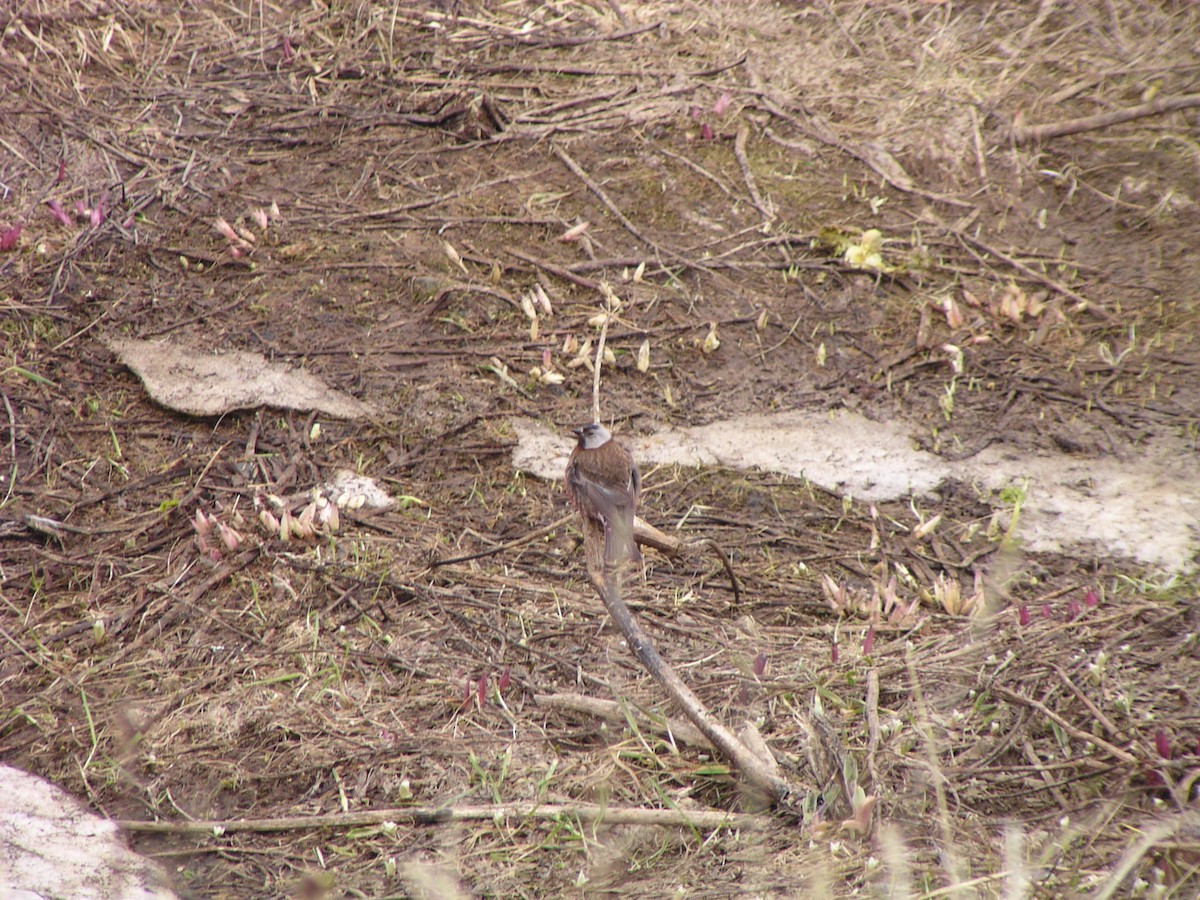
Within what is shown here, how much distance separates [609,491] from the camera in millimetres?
3447

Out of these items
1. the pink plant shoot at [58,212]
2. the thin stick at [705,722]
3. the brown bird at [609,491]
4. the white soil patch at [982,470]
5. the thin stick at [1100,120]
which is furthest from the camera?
the thin stick at [1100,120]

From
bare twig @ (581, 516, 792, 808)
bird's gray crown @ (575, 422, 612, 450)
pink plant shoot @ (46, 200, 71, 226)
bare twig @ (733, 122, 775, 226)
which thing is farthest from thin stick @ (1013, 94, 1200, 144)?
pink plant shoot @ (46, 200, 71, 226)

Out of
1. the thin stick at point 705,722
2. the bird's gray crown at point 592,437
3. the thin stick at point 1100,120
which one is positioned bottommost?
the thin stick at point 705,722

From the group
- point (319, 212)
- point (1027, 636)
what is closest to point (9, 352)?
point (319, 212)

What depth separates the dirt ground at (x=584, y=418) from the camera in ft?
9.67

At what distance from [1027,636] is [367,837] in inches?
83.6

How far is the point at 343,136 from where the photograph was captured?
6.33 metres

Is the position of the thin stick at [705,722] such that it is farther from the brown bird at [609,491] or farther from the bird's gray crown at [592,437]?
the bird's gray crown at [592,437]

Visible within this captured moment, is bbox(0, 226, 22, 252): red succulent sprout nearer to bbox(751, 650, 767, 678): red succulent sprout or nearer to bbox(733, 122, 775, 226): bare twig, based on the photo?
bbox(733, 122, 775, 226): bare twig

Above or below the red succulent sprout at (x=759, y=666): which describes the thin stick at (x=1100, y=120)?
above

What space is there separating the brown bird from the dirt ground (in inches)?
19.5

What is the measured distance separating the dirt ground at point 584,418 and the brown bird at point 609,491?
50 cm

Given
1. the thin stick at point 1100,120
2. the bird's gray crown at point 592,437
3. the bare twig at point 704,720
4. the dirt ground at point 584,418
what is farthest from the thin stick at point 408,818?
the thin stick at point 1100,120

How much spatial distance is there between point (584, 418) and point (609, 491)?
1.47 meters
